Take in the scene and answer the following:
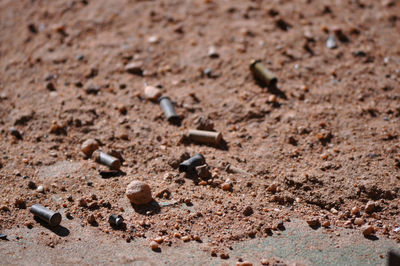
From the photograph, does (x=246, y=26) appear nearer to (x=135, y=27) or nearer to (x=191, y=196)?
(x=135, y=27)

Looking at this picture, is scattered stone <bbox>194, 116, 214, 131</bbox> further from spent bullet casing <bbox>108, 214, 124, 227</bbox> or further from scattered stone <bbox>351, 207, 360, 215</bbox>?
scattered stone <bbox>351, 207, 360, 215</bbox>

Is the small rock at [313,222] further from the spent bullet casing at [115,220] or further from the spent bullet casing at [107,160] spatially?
the spent bullet casing at [107,160]

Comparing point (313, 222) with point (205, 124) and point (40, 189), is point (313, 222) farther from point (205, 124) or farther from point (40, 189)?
point (40, 189)

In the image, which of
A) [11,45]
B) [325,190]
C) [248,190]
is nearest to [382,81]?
[325,190]

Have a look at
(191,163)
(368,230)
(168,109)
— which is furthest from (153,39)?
(368,230)

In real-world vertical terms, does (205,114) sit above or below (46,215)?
below

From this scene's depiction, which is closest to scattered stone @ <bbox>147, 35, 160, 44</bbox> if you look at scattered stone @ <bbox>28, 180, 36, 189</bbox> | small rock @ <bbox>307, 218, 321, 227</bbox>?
scattered stone @ <bbox>28, 180, 36, 189</bbox>

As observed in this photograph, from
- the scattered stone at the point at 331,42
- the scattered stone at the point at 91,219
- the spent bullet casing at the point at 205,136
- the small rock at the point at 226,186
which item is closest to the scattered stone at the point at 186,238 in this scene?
the small rock at the point at 226,186
